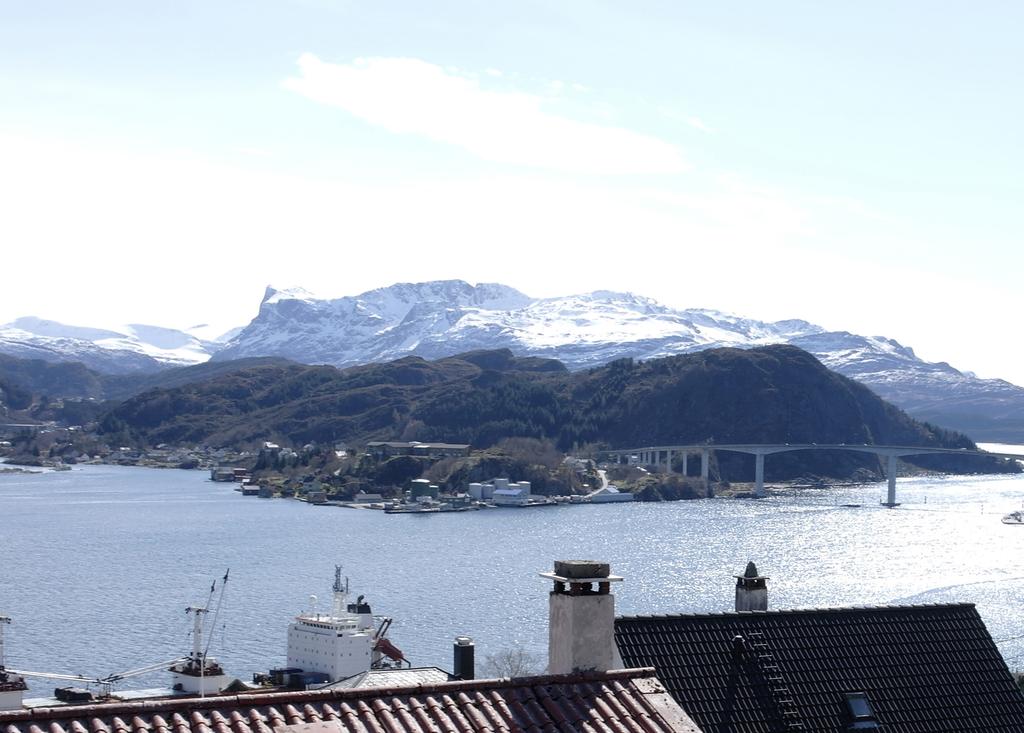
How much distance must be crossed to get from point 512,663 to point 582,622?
4107 cm

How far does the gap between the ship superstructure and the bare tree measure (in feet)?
10.9

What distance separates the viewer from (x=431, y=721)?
26.8ft

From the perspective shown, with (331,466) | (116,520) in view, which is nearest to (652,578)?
(116,520)

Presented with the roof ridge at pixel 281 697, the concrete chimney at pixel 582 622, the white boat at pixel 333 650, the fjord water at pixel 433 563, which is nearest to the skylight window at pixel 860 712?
the concrete chimney at pixel 582 622

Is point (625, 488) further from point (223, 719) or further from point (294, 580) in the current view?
point (223, 719)

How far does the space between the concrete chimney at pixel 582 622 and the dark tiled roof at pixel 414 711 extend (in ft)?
1.73

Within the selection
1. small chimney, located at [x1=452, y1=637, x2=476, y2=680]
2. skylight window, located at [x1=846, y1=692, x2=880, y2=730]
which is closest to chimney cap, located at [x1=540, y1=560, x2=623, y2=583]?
skylight window, located at [x1=846, y1=692, x2=880, y2=730]

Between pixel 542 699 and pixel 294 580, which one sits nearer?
pixel 542 699

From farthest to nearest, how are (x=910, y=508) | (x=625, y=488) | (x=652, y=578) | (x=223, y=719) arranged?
(x=625, y=488) < (x=910, y=508) < (x=652, y=578) < (x=223, y=719)

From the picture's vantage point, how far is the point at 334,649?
5125 cm

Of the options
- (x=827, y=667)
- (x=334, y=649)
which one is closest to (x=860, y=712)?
(x=827, y=667)

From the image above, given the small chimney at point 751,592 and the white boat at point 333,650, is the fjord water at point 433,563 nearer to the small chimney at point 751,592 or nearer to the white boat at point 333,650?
the white boat at point 333,650

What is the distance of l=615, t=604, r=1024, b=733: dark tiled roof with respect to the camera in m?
15.0

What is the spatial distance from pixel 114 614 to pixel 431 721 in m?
62.4
